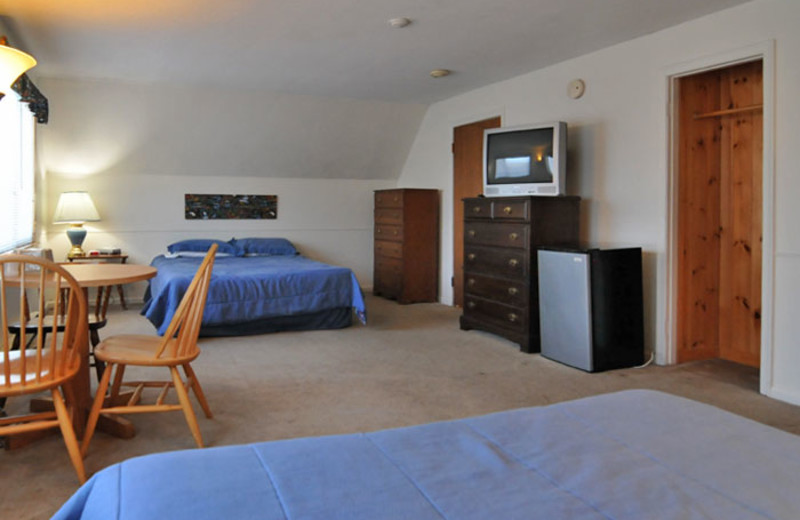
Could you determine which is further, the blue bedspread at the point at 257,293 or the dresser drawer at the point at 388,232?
the dresser drawer at the point at 388,232

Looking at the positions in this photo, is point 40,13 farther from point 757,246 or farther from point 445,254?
point 757,246

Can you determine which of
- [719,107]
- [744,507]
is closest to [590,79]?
[719,107]

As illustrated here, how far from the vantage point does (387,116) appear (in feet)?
21.9

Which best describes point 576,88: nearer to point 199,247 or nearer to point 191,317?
point 191,317

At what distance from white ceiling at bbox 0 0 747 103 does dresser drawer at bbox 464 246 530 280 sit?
57.5 inches

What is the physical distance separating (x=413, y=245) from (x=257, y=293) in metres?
2.14

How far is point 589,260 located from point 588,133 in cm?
121

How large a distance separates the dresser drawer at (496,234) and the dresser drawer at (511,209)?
0.06 meters

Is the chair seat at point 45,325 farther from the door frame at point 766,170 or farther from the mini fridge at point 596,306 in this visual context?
the door frame at point 766,170

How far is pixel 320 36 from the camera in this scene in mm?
4031

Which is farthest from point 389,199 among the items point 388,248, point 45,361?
point 45,361

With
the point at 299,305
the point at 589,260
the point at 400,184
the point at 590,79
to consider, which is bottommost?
the point at 299,305

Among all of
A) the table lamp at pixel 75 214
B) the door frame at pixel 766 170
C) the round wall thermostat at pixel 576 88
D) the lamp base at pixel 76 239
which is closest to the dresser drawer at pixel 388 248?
the round wall thermostat at pixel 576 88

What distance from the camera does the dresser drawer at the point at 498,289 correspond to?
4430mm
